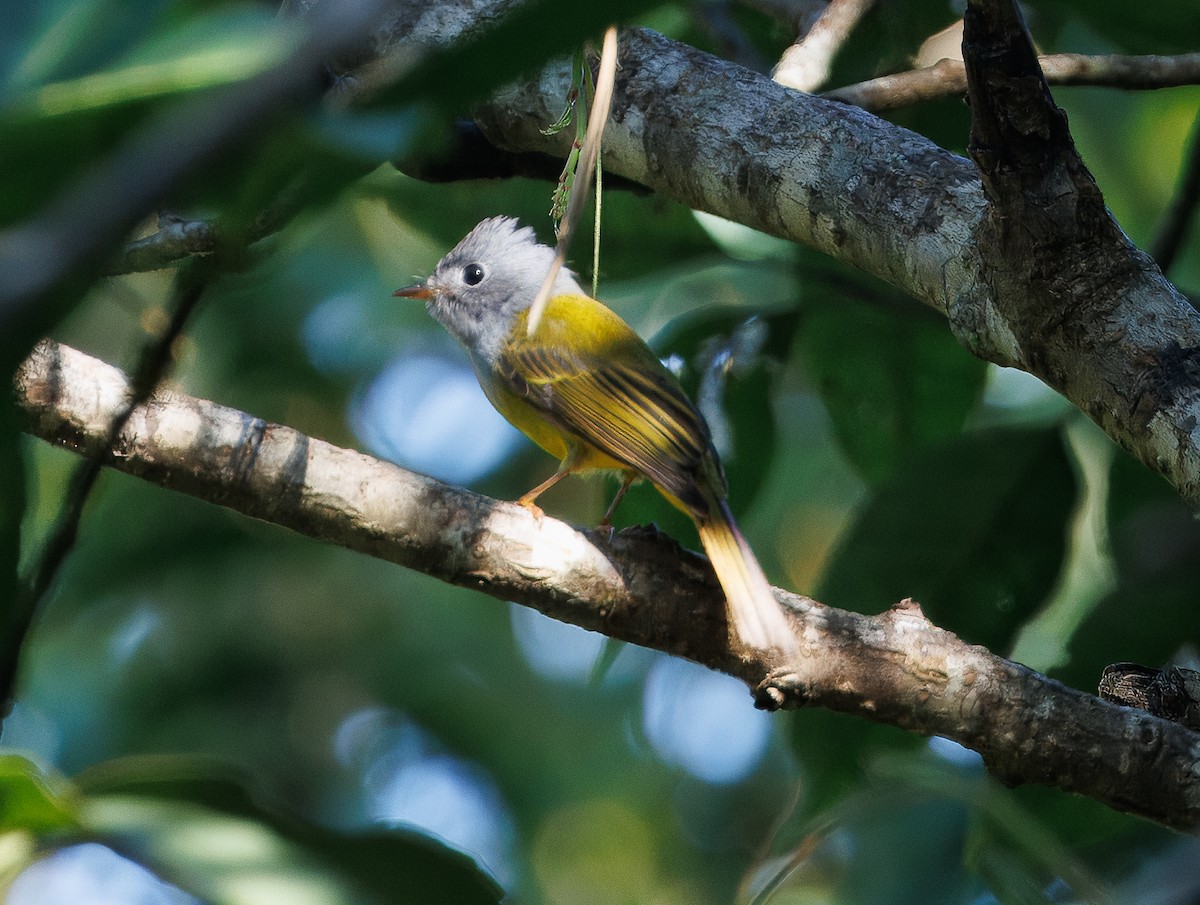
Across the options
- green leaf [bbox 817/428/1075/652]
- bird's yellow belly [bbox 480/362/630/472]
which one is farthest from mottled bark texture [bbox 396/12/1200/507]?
bird's yellow belly [bbox 480/362/630/472]

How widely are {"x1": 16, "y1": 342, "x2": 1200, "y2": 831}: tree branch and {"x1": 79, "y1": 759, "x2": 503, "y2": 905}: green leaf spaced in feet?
1.42

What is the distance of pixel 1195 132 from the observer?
301 centimetres

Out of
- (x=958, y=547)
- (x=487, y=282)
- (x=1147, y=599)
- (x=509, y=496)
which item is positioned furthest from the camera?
(x=509, y=496)

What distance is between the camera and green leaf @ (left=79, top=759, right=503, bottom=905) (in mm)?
1584

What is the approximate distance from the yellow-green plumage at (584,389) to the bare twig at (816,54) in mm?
865

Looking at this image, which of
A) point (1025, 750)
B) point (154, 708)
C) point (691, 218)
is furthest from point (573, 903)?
point (1025, 750)

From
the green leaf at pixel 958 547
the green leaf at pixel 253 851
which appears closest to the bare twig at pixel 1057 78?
the green leaf at pixel 958 547

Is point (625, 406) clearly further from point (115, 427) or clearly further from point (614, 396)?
point (115, 427)

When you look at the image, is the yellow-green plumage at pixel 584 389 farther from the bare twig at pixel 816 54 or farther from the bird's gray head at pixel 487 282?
the bare twig at pixel 816 54

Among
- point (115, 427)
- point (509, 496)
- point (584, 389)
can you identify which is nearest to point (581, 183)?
point (115, 427)

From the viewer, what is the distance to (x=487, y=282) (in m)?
4.46

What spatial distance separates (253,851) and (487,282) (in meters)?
3.03

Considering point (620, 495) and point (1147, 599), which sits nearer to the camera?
point (1147, 599)

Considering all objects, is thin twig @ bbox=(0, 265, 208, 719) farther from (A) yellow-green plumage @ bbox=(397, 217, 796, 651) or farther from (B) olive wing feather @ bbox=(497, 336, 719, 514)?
(B) olive wing feather @ bbox=(497, 336, 719, 514)
